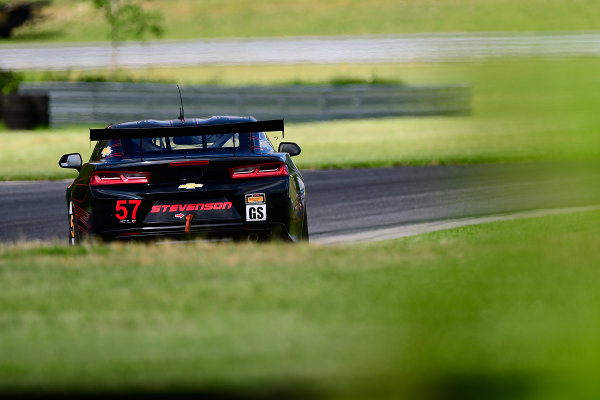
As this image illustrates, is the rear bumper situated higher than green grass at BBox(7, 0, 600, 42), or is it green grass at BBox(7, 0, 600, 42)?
the rear bumper

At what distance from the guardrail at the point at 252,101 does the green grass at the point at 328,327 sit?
67.6 ft

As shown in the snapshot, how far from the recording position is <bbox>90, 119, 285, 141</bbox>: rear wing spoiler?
6.46 m

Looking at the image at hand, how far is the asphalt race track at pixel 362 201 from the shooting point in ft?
34.1

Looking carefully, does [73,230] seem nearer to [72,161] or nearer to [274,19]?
[72,161]

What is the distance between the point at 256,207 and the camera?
6.74 meters

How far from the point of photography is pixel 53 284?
542 cm

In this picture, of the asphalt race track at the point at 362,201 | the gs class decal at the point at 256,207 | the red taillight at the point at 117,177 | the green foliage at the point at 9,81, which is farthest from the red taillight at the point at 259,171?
the green foliage at the point at 9,81

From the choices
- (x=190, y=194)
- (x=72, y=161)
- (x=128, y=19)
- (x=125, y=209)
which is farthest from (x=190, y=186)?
(x=128, y=19)

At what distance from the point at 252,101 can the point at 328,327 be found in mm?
22072

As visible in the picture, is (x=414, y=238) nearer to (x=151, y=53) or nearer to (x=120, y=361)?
A: (x=120, y=361)

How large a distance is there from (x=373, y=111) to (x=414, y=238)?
17.5 meters

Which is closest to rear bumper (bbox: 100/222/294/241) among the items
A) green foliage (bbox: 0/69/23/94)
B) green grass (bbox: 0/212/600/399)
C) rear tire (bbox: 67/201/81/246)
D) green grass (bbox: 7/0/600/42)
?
rear tire (bbox: 67/201/81/246)

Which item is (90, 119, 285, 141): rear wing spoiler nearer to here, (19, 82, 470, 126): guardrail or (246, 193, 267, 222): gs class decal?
(246, 193, 267, 222): gs class decal

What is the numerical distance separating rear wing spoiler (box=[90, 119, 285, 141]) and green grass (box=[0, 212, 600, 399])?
1134mm
